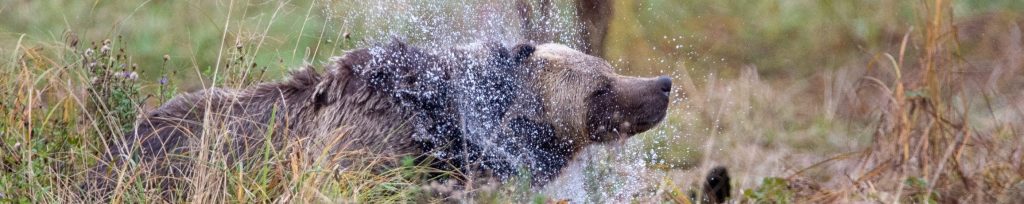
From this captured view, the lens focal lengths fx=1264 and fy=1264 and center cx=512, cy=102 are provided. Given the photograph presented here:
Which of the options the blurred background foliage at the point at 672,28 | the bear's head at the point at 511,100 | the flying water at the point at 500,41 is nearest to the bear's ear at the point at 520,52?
the bear's head at the point at 511,100

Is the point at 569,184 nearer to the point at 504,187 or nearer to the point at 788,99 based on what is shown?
the point at 504,187

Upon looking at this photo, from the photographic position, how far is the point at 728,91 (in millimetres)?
7898

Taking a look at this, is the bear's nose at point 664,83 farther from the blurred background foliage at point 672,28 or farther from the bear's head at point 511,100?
the blurred background foliage at point 672,28

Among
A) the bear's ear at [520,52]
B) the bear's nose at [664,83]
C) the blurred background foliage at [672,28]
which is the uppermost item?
the bear's ear at [520,52]

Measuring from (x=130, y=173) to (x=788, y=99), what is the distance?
5666mm

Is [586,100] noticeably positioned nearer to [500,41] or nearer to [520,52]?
[520,52]

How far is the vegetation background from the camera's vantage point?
451cm

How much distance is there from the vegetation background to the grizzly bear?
0.20 meters

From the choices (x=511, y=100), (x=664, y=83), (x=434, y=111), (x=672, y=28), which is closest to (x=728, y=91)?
(x=664, y=83)

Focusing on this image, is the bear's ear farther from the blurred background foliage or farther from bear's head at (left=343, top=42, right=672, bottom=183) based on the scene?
the blurred background foliage

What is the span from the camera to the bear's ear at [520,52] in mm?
5734

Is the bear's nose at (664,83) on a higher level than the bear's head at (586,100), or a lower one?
higher

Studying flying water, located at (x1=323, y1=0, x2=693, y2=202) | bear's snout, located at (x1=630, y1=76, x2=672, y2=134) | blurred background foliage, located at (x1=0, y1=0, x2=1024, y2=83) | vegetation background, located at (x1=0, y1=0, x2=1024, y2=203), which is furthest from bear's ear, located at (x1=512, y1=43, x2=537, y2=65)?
blurred background foliage, located at (x1=0, y1=0, x2=1024, y2=83)

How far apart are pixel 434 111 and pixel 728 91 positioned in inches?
118
